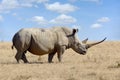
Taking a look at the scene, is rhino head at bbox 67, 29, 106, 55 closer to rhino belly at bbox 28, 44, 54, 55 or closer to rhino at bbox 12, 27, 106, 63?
rhino at bbox 12, 27, 106, 63

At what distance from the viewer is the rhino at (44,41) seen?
1972 centimetres

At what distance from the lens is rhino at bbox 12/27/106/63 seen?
19.7 metres

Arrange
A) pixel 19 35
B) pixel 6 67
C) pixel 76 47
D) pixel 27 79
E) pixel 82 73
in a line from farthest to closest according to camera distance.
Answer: pixel 76 47 → pixel 19 35 → pixel 6 67 → pixel 82 73 → pixel 27 79

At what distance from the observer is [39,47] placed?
20.1m

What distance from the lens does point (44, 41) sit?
66.1 ft

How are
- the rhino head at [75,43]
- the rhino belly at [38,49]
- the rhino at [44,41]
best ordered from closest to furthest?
the rhino at [44,41]
the rhino belly at [38,49]
the rhino head at [75,43]

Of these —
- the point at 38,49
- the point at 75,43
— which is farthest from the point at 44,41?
the point at 75,43

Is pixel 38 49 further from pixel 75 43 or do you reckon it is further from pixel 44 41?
pixel 75 43

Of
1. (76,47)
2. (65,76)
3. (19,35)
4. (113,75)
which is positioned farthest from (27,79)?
(76,47)

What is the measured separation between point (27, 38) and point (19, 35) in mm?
455

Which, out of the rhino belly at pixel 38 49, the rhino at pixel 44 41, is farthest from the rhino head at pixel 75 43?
the rhino belly at pixel 38 49

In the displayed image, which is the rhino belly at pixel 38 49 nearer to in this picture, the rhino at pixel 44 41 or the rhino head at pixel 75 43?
the rhino at pixel 44 41

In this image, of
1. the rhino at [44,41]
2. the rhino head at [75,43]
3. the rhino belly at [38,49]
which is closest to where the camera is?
the rhino at [44,41]

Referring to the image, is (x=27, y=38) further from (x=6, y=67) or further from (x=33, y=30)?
(x=6, y=67)
